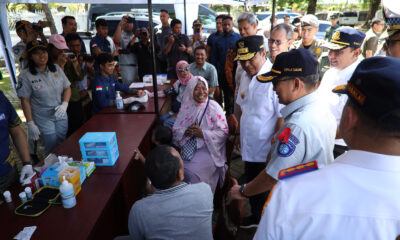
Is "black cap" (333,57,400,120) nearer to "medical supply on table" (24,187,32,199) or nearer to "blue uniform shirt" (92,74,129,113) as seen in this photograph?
"medical supply on table" (24,187,32,199)

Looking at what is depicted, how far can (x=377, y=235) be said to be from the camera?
594 mm

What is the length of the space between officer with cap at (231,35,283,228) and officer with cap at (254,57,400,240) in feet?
4.32

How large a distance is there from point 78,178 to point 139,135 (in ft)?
3.17

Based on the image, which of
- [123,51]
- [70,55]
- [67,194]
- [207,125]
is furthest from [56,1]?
[67,194]

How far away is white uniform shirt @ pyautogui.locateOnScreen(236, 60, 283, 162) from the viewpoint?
6.61 ft

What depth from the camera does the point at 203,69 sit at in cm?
403

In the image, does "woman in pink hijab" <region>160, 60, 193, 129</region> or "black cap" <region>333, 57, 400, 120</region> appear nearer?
"black cap" <region>333, 57, 400, 120</region>

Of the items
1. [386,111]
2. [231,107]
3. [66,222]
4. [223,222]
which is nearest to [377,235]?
[386,111]

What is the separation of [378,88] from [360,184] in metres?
0.24

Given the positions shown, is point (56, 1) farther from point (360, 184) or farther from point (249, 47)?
point (360, 184)

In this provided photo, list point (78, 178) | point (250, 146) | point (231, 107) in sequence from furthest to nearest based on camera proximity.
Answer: point (231, 107) < point (250, 146) < point (78, 178)

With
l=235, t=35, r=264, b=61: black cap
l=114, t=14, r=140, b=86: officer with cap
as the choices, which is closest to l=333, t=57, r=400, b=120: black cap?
l=235, t=35, r=264, b=61: black cap

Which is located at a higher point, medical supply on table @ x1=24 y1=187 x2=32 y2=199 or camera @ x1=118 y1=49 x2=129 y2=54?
camera @ x1=118 y1=49 x2=129 y2=54

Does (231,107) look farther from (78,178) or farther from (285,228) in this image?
(285,228)
